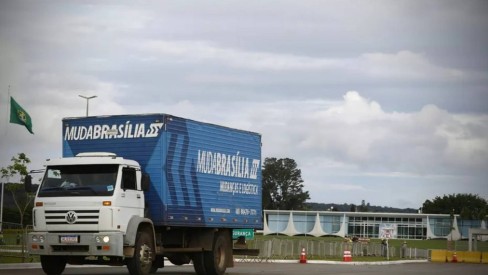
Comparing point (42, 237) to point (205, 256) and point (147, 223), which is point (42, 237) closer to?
point (147, 223)

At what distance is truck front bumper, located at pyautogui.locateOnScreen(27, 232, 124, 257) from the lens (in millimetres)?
20109

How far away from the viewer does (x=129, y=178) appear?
2102 centimetres

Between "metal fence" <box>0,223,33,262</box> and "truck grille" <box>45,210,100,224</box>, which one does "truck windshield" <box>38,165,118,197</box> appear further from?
"metal fence" <box>0,223,33,262</box>

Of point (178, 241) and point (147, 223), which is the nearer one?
point (147, 223)

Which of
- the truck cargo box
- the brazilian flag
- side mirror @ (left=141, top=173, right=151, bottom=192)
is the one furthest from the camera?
the brazilian flag

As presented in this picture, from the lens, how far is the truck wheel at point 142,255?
2081cm

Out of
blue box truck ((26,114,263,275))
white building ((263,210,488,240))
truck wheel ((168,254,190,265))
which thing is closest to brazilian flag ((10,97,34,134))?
blue box truck ((26,114,263,275))

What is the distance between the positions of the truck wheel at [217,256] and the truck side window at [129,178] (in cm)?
449

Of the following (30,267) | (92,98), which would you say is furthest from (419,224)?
(30,267)

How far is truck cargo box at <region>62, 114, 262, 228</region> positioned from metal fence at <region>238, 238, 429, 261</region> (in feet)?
61.4

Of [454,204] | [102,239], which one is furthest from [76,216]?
[454,204]

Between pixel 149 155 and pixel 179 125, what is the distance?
1310mm

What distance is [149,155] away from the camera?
22.1 meters

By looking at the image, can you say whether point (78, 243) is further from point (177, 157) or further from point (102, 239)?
point (177, 157)
